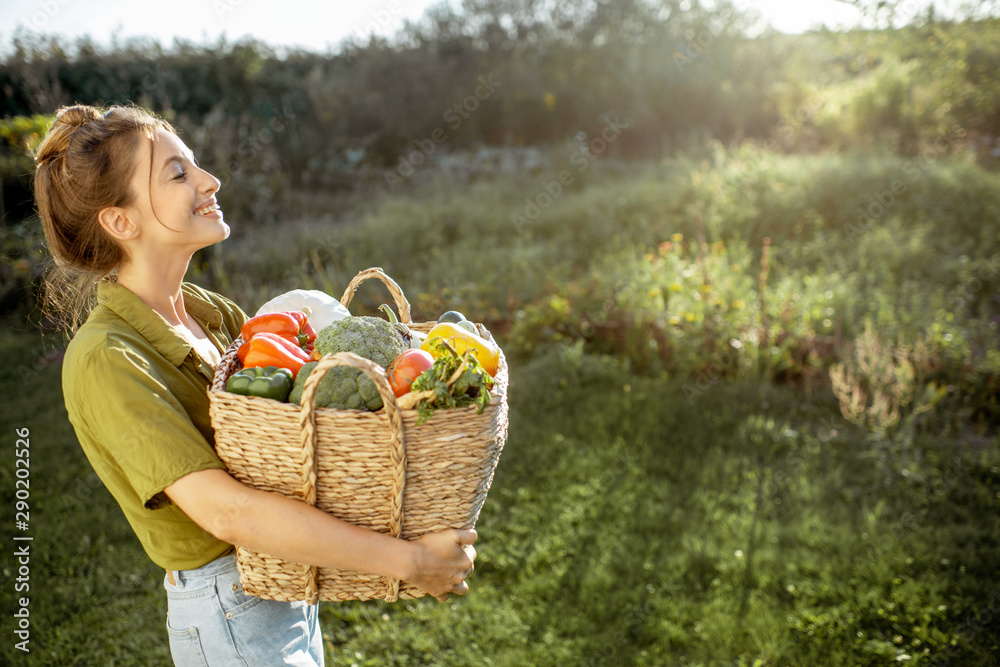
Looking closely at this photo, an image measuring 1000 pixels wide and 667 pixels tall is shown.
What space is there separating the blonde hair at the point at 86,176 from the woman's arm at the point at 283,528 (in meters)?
0.68

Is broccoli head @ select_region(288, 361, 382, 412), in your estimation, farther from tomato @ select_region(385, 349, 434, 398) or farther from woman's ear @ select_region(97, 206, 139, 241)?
woman's ear @ select_region(97, 206, 139, 241)

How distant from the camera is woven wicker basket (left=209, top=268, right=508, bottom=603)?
4.14 feet

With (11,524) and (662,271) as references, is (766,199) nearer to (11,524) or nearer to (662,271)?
(662,271)

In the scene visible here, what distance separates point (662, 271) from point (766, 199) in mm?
2408

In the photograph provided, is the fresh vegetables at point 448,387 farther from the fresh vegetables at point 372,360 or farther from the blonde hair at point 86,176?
the blonde hair at point 86,176

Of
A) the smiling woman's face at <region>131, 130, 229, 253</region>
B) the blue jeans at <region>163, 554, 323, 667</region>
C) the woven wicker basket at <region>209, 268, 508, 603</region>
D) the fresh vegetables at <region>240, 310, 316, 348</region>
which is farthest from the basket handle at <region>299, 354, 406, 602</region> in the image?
the smiling woman's face at <region>131, 130, 229, 253</region>

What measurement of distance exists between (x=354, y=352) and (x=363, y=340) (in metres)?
0.04

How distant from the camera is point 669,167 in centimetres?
1003

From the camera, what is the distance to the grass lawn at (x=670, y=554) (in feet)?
9.37

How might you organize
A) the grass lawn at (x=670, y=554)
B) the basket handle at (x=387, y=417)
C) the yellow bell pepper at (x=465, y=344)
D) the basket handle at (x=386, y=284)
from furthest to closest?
the grass lawn at (x=670, y=554), the basket handle at (x=386, y=284), the yellow bell pepper at (x=465, y=344), the basket handle at (x=387, y=417)

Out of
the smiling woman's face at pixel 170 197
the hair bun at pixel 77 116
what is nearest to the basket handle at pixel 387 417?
the smiling woman's face at pixel 170 197

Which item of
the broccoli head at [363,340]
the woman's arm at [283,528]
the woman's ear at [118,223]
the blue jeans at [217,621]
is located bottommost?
the blue jeans at [217,621]

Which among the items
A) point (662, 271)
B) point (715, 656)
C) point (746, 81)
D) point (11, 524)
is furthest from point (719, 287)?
point (746, 81)

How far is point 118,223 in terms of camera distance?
1533 millimetres
